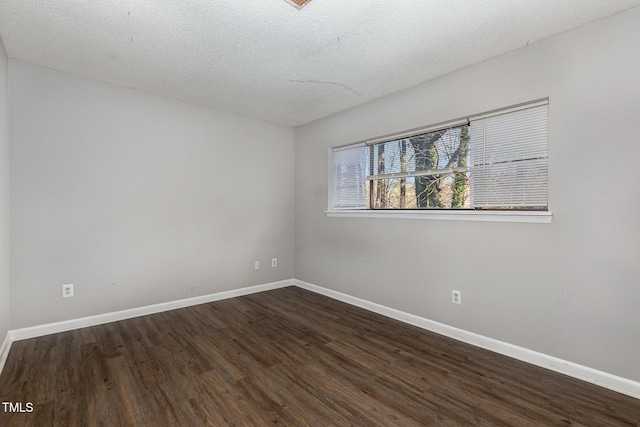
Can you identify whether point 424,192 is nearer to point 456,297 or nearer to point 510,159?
point 510,159

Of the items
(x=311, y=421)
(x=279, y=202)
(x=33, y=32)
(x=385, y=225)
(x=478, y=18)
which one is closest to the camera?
(x=311, y=421)

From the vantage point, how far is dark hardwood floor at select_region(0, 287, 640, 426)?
1.72m

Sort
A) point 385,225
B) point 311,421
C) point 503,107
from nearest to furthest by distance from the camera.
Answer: point 311,421 < point 503,107 < point 385,225

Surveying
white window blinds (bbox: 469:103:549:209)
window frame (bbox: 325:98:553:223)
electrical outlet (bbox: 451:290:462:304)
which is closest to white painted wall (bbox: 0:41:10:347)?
window frame (bbox: 325:98:553:223)

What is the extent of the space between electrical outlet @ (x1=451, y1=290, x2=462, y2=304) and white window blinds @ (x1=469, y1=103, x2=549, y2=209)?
0.81 m

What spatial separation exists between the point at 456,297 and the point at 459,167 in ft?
4.00

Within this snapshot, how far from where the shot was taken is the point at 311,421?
1688 mm

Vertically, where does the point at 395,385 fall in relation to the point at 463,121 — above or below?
below

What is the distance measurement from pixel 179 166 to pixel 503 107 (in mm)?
3384

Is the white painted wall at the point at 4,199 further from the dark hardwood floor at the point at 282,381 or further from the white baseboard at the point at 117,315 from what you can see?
the dark hardwood floor at the point at 282,381

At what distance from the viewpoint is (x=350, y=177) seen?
3.96 m

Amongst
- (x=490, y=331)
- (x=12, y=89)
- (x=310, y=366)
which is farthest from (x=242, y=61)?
(x=490, y=331)

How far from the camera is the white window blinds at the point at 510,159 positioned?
2326 mm

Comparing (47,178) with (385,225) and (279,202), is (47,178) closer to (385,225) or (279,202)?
(279,202)
